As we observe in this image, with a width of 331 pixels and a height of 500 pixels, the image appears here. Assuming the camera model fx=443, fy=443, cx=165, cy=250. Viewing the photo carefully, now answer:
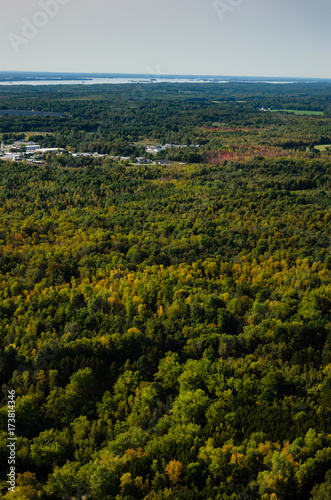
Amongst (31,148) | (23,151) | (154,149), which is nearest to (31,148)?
(31,148)

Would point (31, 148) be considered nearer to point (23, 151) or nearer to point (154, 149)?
point (23, 151)

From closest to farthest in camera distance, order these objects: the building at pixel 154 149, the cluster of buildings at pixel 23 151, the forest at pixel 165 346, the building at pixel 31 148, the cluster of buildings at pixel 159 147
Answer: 1. the forest at pixel 165 346
2. the cluster of buildings at pixel 23 151
3. the building at pixel 31 148
4. the building at pixel 154 149
5. the cluster of buildings at pixel 159 147

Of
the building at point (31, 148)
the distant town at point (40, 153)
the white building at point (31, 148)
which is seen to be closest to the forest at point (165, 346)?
the distant town at point (40, 153)

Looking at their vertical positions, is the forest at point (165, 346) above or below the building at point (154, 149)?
below

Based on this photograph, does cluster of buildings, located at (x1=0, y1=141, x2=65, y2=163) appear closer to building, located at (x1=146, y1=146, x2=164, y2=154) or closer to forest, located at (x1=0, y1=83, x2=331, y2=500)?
building, located at (x1=146, y1=146, x2=164, y2=154)

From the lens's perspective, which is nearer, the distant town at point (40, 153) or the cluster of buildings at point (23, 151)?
the distant town at point (40, 153)

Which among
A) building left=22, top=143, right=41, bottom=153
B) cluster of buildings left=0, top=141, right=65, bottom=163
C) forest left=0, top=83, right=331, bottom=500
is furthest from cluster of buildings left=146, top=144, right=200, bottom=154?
forest left=0, top=83, right=331, bottom=500

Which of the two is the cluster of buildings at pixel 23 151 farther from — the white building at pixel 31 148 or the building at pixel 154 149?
the building at pixel 154 149

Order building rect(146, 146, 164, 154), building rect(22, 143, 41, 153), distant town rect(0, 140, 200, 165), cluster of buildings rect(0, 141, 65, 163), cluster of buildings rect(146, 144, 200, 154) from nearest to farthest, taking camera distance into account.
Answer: distant town rect(0, 140, 200, 165), cluster of buildings rect(0, 141, 65, 163), building rect(22, 143, 41, 153), building rect(146, 146, 164, 154), cluster of buildings rect(146, 144, 200, 154)
